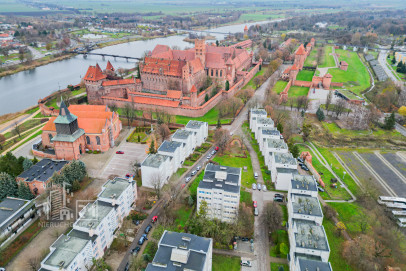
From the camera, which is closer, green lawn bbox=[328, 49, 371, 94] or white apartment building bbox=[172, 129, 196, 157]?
white apartment building bbox=[172, 129, 196, 157]

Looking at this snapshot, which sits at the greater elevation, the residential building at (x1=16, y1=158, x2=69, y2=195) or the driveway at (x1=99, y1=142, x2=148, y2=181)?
the residential building at (x1=16, y1=158, x2=69, y2=195)

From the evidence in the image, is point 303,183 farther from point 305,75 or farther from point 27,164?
point 305,75

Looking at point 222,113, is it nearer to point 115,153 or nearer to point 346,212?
point 115,153

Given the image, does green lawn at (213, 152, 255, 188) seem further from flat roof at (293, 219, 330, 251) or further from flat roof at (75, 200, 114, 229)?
flat roof at (75, 200, 114, 229)

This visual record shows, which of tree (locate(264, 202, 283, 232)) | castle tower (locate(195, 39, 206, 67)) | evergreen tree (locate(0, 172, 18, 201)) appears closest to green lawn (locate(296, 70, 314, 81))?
castle tower (locate(195, 39, 206, 67))

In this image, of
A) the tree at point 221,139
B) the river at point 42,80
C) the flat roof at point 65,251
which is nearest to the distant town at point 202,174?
the flat roof at point 65,251

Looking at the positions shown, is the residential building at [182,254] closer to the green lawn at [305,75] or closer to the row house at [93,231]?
the row house at [93,231]

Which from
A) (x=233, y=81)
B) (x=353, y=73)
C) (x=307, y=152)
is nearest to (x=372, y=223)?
(x=307, y=152)
